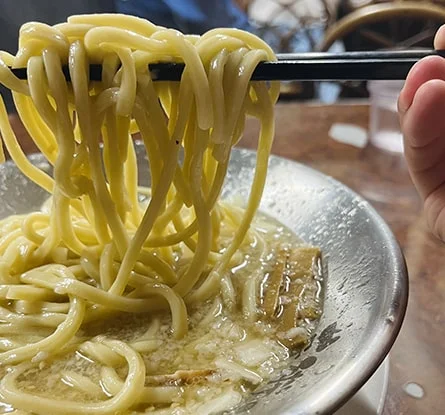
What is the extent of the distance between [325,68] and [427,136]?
0.76 ft

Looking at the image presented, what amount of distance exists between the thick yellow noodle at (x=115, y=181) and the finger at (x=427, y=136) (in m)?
0.28

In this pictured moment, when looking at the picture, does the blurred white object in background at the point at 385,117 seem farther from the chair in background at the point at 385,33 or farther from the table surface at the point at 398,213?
the chair in background at the point at 385,33

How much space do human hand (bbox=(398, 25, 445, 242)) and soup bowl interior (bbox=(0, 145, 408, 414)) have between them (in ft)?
0.40

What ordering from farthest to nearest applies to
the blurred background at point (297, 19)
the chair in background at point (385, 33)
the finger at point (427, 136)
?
the chair in background at point (385, 33) < the blurred background at point (297, 19) < the finger at point (427, 136)

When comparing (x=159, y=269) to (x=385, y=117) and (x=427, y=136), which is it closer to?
(x=427, y=136)

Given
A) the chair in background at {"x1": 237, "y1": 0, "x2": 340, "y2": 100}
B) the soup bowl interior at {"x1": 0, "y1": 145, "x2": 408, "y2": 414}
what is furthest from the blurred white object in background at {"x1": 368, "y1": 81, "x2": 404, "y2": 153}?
the chair in background at {"x1": 237, "y1": 0, "x2": 340, "y2": 100}

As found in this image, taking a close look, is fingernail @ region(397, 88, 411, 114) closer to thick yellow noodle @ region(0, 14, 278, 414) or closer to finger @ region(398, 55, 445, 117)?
finger @ region(398, 55, 445, 117)

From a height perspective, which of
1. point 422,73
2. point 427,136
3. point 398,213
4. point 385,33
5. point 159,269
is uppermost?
point 422,73

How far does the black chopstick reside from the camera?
1024 mm

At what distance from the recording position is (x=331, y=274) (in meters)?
1.31

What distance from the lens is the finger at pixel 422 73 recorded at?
1016 mm

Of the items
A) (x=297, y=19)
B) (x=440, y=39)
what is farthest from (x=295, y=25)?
(x=440, y=39)

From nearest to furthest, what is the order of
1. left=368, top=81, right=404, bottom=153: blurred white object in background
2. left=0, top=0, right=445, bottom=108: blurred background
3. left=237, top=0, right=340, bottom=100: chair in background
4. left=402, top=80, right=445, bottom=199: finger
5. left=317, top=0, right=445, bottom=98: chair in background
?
left=402, top=80, right=445, bottom=199: finger → left=368, top=81, right=404, bottom=153: blurred white object in background → left=0, top=0, right=445, bottom=108: blurred background → left=317, top=0, right=445, bottom=98: chair in background → left=237, top=0, right=340, bottom=100: chair in background

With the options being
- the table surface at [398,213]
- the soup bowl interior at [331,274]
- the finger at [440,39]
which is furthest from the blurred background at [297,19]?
the finger at [440,39]
